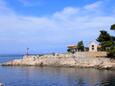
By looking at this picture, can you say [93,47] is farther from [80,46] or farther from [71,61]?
[71,61]

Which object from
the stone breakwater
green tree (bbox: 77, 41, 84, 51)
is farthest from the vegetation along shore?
green tree (bbox: 77, 41, 84, 51)

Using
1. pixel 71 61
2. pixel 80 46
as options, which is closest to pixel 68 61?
pixel 71 61

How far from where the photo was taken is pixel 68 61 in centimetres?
9675

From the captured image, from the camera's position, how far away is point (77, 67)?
92.4 m

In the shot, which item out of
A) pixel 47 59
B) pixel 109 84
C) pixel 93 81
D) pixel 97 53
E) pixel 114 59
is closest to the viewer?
pixel 109 84

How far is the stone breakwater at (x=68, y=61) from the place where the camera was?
291ft

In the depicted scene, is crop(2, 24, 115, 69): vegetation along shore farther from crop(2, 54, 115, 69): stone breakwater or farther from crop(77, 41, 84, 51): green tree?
crop(77, 41, 84, 51): green tree

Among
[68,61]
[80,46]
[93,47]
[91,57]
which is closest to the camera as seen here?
[91,57]

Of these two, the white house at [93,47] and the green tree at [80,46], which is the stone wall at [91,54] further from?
the green tree at [80,46]

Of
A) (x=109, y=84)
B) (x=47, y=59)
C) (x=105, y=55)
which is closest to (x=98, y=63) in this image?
(x=105, y=55)

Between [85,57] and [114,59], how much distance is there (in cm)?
880

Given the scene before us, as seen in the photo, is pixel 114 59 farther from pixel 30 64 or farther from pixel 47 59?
pixel 30 64

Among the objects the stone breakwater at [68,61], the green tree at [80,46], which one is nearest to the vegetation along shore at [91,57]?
the stone breakwater at [68,61]

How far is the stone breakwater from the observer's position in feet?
291
